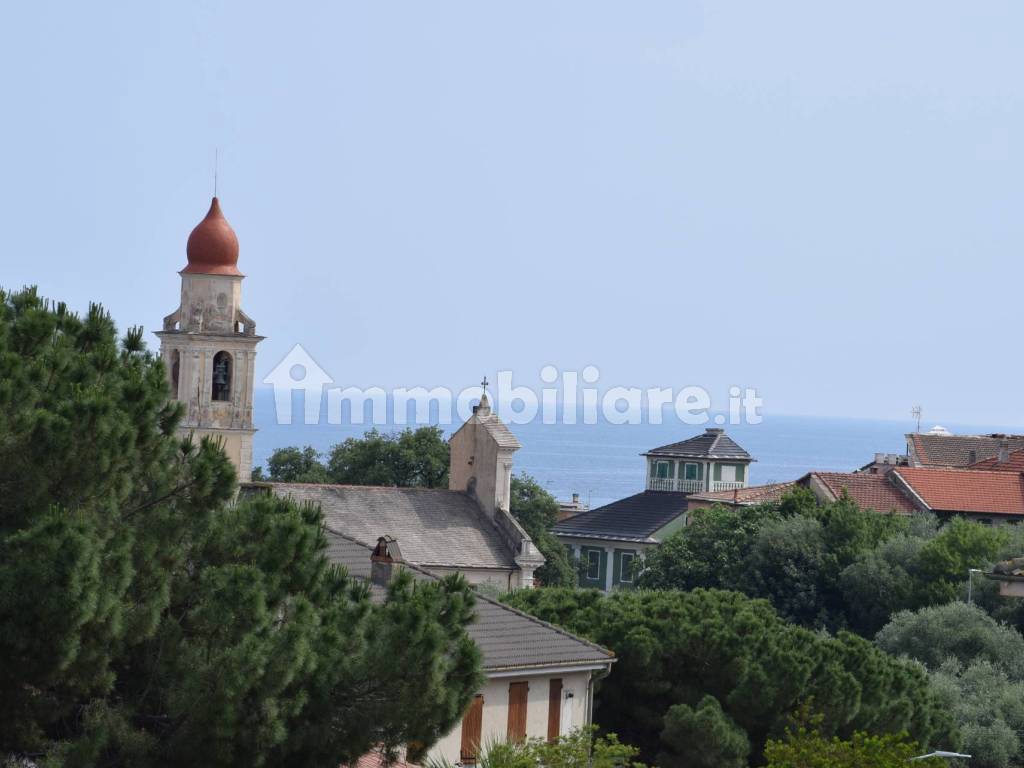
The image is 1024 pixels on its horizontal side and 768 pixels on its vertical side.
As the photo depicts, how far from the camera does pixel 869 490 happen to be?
76.6 m

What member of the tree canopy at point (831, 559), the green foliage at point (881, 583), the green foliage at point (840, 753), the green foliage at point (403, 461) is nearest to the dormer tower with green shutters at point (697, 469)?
the green foliage at point (403, 461)

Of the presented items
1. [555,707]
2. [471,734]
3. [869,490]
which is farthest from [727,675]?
[869,490]

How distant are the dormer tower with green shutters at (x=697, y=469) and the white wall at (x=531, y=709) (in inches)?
2464

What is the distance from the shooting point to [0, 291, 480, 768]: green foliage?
19062mm

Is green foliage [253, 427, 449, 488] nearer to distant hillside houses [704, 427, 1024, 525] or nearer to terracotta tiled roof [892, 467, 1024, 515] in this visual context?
distant hillside houses [704, 427, 1024, 525]

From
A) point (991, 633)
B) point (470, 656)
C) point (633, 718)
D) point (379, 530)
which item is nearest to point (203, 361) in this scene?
point (379, 530)

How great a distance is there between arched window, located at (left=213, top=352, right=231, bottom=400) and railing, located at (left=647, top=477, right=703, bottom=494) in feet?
112

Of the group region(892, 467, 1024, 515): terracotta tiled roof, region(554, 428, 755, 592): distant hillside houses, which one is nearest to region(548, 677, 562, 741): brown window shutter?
region(892, 467, 1024, 515): terracotta tiled roof

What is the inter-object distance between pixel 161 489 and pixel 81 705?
2.25 meters

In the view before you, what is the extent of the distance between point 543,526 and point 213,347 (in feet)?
77.3

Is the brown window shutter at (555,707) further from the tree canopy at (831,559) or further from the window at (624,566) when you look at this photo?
the window at (624,566)

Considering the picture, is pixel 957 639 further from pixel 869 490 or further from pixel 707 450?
pixel 707 450

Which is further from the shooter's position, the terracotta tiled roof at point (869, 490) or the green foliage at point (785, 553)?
the terracotta tiled roof at point (869, 490)

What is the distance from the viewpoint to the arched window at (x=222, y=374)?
215 feet
